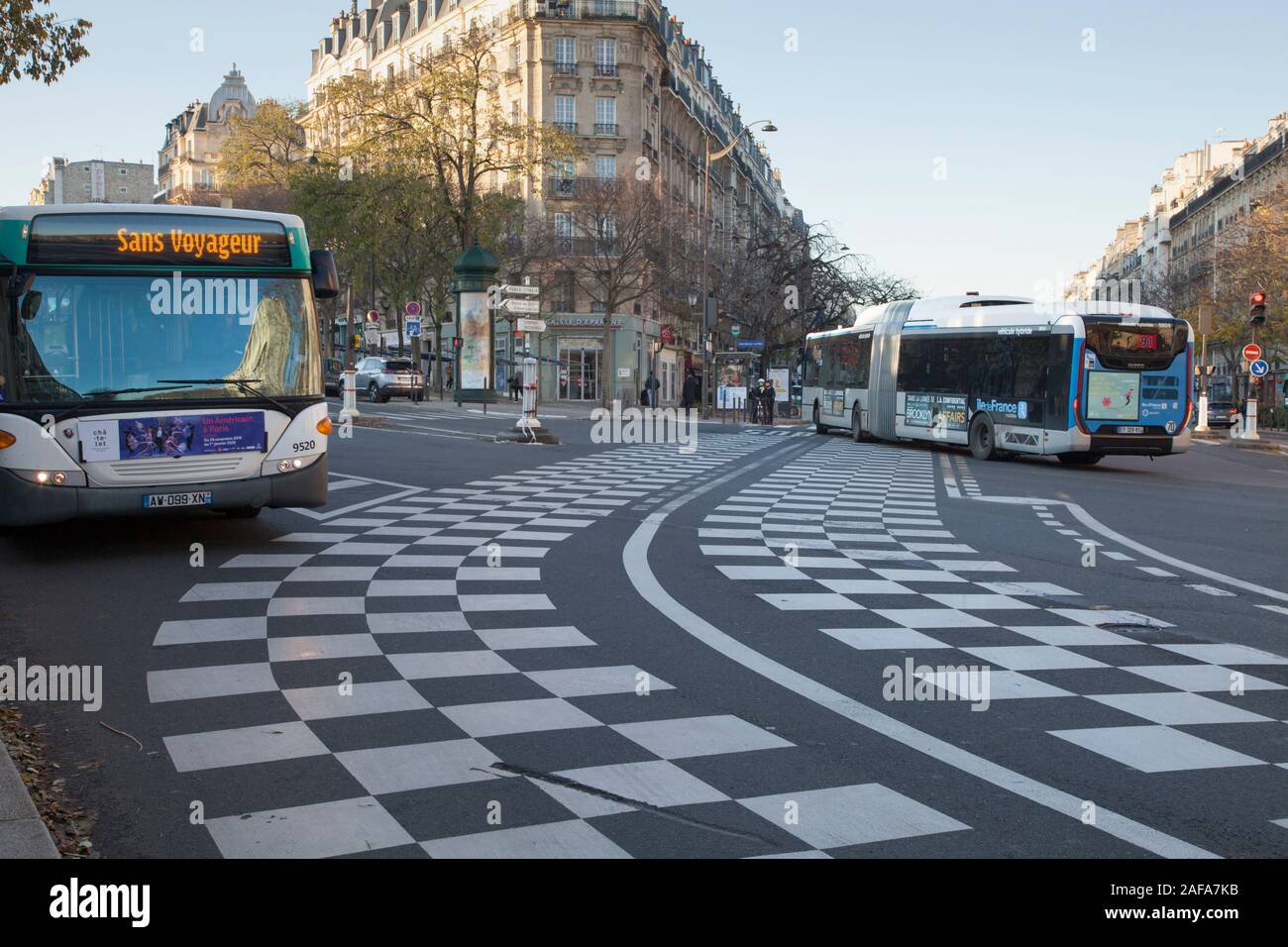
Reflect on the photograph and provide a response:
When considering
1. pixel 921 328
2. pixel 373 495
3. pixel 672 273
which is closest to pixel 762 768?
pixel 373 495

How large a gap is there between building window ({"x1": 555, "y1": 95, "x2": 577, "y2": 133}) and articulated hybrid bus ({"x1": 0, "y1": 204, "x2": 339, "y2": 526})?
196 feet

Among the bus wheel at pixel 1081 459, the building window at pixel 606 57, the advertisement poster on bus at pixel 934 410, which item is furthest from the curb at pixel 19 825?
the building window at pixel 606 57

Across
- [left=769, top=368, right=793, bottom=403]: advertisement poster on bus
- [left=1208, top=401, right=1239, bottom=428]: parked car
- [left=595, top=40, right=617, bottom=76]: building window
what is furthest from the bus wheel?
[left=595, top=40, right=617, bottom=76]: building window

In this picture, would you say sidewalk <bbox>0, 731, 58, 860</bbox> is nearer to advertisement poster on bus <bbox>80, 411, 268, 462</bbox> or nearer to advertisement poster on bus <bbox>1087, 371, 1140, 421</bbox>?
Answer: advertisement poster on bus <bbox>80, 411, 268, 462</bbox>

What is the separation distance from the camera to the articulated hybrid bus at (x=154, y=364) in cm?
993

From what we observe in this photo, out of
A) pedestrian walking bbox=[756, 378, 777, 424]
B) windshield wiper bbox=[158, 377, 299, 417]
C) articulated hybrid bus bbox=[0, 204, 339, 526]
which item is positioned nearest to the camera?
articulated hybrid bus bbox=[0, 204, 339, 526]

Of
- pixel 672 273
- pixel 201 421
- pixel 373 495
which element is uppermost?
pixel 672 273

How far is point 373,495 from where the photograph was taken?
606 inches

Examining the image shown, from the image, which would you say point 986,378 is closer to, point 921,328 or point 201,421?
point 921,328

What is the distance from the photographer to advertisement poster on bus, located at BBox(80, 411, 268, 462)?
32.9 ft

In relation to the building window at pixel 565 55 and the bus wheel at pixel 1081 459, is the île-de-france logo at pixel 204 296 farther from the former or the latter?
the building window at pixel 565 55

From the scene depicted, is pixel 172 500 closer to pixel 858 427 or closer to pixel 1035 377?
pixel 1035 377
